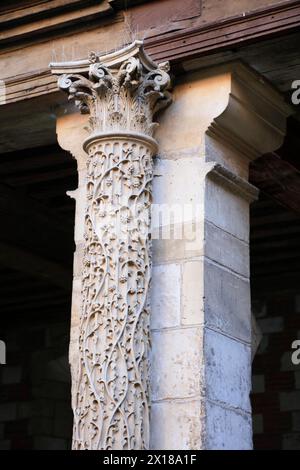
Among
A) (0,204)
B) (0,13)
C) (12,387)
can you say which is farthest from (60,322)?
(0,13)

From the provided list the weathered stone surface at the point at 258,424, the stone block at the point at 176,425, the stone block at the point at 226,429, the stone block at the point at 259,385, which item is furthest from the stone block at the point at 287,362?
the stone block at the point at 176,425

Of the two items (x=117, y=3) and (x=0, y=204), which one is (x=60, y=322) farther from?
(x=117, y=3)

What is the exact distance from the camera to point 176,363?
15.2 ft

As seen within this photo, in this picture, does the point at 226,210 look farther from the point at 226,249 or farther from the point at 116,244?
the point at 116,244

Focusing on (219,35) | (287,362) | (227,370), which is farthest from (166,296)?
(287,362)

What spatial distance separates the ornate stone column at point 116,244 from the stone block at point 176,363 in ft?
0.22

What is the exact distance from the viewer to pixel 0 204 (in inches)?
276

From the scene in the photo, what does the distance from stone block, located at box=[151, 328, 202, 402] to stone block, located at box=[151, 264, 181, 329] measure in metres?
0.05

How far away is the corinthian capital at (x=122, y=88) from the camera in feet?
16.1

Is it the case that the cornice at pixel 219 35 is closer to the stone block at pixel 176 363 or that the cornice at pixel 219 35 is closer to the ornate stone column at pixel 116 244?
the ornate stone column at pixel 116 244

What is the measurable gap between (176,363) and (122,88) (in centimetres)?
125

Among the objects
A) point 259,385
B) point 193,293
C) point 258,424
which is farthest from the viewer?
point 259,385
